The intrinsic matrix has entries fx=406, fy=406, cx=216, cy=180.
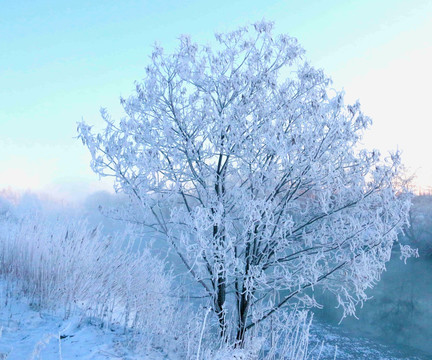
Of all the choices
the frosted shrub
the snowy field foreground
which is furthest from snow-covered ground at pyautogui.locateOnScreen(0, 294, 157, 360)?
the frosted shrub

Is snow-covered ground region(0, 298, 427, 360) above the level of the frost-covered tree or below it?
below

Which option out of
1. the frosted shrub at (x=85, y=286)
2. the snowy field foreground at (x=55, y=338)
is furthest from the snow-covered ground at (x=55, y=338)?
the frosted shrub at (x=85, y=286)

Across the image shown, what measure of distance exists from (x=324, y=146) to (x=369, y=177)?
870 millimetres

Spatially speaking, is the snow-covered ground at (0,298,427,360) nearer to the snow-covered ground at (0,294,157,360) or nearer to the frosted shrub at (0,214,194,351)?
the snow-covered ground at (0,294,157,360)

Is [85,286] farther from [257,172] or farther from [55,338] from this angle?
[257,172]

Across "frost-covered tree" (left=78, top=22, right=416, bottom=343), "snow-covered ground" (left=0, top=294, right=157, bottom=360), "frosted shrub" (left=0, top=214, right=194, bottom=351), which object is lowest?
"snow-covered ground" (left=0, top=294, right=157, bottom=360)

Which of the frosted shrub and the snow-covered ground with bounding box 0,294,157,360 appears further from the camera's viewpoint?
the frosted shrub

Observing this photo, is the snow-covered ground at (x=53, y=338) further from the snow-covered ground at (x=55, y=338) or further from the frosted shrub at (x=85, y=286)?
the frosted shrub at (x=85, y=286)

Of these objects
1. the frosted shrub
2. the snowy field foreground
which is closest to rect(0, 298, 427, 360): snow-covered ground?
the snowy field foreground

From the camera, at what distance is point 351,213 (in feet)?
19.8

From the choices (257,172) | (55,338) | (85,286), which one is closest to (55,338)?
(55,338)

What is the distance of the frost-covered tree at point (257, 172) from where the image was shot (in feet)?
17.8

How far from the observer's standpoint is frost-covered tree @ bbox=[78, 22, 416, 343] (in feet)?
17.8

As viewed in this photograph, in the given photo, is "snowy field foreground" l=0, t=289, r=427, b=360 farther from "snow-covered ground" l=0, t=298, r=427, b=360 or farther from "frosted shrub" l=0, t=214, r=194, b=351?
"frosted shrub" l=0, t=214, r=194, b=351
